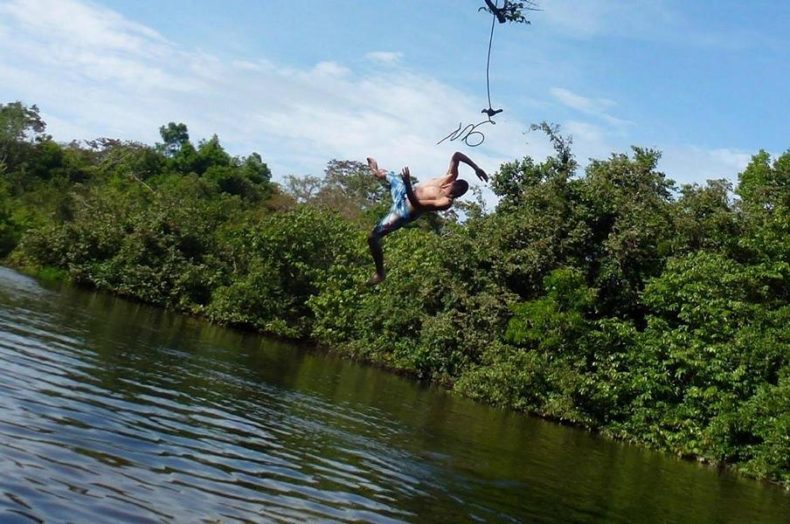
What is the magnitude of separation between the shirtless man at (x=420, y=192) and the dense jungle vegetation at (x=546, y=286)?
16.7 m

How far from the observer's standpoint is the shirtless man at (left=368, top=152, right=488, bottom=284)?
785 centimetres

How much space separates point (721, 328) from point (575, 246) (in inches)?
286

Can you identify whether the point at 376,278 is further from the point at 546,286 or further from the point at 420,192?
the point at 546,286

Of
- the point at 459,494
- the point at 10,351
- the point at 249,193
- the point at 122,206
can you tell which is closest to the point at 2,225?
the point at 122,206

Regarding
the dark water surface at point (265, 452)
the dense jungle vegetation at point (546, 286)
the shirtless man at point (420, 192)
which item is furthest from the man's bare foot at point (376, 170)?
the dense jungle vegetation at point (546, 286)

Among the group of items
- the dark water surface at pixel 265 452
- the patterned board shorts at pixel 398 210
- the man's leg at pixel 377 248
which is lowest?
the dark water surface at pixel 265 452

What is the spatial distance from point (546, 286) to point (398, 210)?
77.4 feet

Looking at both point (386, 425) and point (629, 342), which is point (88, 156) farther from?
point (386, 425)

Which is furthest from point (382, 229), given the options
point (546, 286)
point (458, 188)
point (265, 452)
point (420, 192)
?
point (546, 286)

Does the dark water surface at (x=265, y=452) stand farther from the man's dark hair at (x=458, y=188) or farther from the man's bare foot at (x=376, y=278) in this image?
the man's dark hair at (x=458, y=188)

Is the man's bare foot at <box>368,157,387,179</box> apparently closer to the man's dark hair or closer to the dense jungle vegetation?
the man's dark hair

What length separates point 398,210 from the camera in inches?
336

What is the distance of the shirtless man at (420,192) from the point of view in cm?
785

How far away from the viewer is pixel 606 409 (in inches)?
1129
